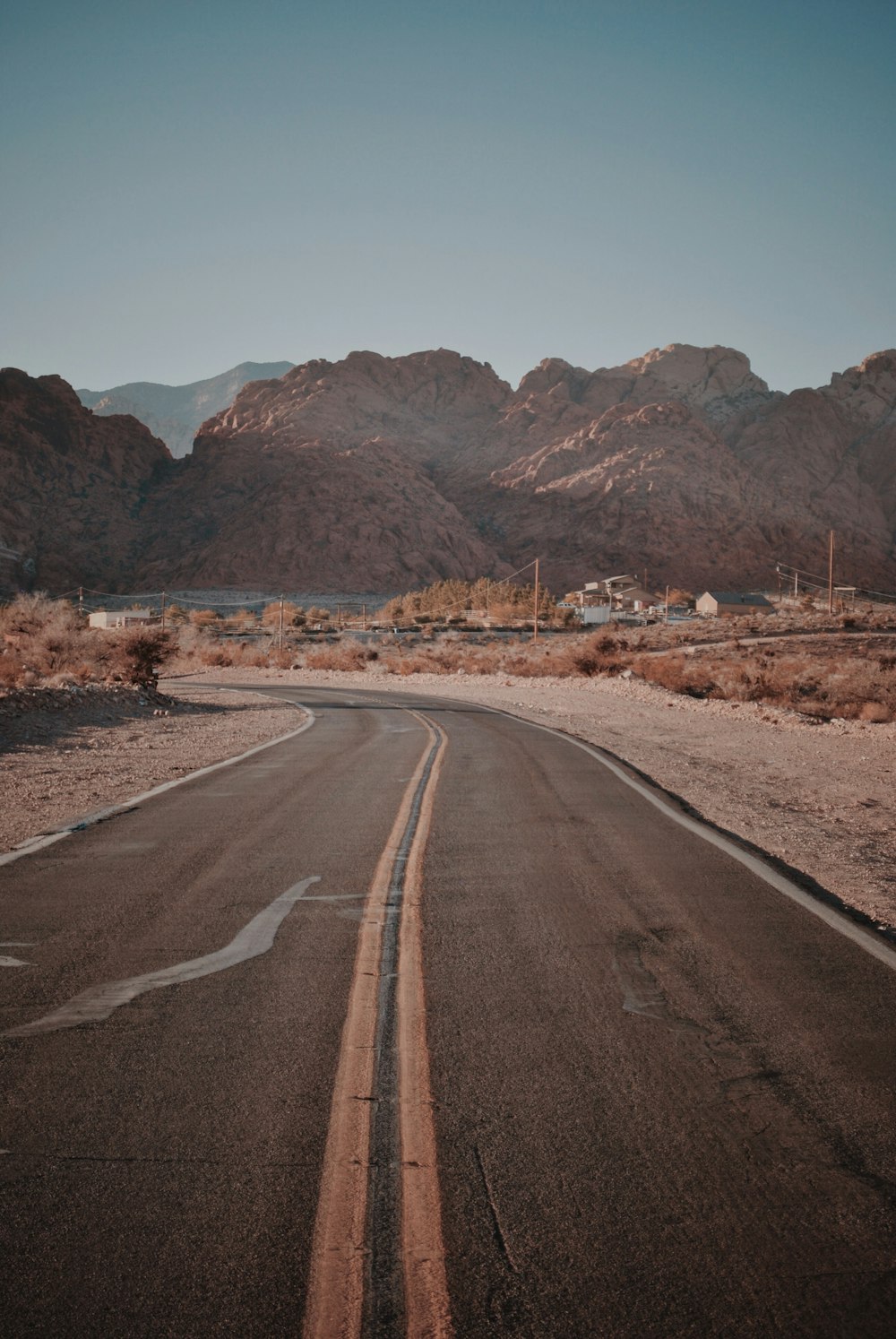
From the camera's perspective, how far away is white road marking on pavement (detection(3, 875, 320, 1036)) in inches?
172

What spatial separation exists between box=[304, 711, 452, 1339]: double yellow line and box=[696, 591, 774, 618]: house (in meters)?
87.4

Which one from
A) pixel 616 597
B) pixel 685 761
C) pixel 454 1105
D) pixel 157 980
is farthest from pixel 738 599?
pixel 454 1105

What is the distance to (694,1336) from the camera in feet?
7.99

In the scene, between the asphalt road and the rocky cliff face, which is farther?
the rocky cliff face

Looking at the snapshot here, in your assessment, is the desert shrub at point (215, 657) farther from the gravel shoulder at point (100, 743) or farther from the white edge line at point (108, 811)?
the white edge line at point (108, 811)

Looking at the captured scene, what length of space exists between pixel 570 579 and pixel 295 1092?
120808mm

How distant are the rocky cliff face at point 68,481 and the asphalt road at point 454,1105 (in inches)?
4485

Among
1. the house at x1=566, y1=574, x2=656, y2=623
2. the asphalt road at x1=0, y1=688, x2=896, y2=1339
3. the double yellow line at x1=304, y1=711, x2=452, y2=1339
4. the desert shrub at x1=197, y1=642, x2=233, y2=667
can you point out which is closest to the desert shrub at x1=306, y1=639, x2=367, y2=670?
the desert shrub at x1=197, y1=642, x2=233, y2=667

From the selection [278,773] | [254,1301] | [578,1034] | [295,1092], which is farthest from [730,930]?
[278,773]

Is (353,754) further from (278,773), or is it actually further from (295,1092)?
(295,1092)

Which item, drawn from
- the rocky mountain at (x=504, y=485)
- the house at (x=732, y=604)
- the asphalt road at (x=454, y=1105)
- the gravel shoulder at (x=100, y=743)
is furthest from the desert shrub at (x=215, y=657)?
the asphalt road at (x=454, y=1105)

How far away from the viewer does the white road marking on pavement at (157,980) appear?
436cm

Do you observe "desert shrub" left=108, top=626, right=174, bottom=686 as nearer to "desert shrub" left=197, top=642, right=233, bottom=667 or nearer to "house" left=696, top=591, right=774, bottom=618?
"desert shrub" left=197, top=642, right=233, bottom=667

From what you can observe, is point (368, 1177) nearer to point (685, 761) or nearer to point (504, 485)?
point (685, 761)
